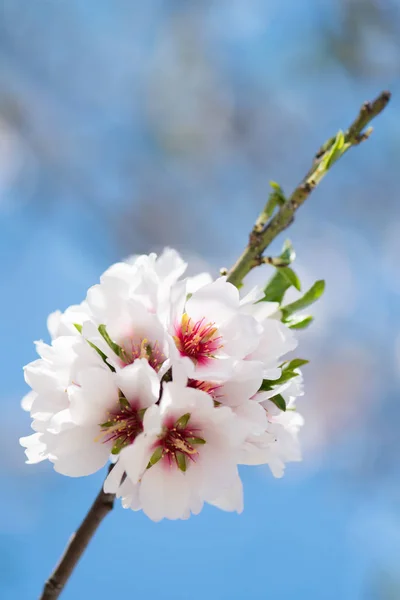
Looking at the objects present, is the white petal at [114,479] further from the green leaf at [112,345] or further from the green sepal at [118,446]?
the green leaf at [112,345]

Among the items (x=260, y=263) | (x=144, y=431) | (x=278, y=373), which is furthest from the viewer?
(x=260, y=263)

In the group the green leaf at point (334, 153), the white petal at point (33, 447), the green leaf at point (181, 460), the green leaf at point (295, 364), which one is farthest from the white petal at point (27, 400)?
the green leaf at point (334, 153)

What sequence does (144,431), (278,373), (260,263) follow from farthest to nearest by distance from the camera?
(260,263)
(278,373)
(144,431)

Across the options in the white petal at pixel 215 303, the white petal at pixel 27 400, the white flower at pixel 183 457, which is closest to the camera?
the white flower at pixel 183 457

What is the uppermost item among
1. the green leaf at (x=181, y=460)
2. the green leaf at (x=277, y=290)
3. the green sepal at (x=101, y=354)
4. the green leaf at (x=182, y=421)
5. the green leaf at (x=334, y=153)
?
the green leaf at (x=334, y=153)

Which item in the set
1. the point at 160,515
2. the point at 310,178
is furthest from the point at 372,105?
the point at 160,515

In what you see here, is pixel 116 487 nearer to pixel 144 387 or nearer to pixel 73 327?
pixel 144 387

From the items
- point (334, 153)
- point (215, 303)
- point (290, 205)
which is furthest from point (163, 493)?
point (334, 153)
